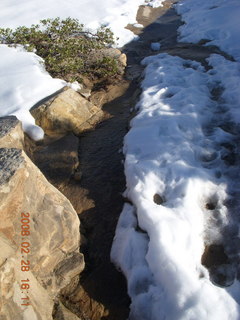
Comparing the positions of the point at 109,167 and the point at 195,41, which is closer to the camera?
the point at 109,167

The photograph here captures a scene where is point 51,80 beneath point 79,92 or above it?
above

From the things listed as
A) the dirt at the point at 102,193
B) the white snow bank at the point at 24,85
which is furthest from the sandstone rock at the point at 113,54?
the white snow bank at the point at 24,85

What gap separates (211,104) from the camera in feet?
18.8

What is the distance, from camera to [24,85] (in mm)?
6070

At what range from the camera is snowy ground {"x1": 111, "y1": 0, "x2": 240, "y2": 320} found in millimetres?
3076

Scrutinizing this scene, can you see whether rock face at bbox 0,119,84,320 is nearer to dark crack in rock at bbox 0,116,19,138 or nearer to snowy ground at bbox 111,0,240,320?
snowy ground at bbox 111,0,240,320

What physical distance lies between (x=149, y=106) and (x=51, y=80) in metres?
2.28

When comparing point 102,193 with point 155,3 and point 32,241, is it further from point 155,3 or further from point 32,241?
point 155,3

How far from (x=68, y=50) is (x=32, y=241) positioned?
5477 millimetres

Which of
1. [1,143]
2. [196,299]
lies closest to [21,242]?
[1,143]

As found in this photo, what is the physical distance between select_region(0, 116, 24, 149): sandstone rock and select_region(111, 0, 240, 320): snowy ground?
67.9 inches

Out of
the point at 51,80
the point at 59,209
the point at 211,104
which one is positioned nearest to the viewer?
the point at 59,209

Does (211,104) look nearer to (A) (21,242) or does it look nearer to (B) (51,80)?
(B) (51,80)

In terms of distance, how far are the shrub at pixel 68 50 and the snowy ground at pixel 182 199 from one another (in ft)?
4.85
